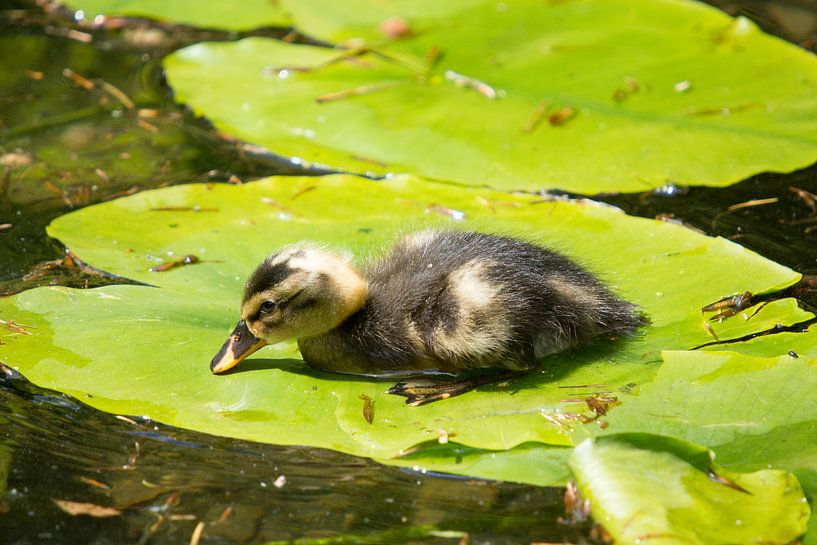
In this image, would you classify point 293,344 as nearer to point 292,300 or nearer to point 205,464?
point 292,300

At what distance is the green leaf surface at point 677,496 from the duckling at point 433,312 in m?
0.57

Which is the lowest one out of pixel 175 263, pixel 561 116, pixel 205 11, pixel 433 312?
pixel 205 11

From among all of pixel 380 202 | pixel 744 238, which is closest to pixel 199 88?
pixel 380 202

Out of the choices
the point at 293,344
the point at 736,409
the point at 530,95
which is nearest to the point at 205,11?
the point at 530,95

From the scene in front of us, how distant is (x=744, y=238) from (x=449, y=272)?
1.30 metres

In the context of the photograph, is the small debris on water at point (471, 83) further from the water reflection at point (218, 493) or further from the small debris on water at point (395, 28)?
the water reflection at point (218, 493)

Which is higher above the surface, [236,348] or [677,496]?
[677,496]

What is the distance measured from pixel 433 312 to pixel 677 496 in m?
0.92


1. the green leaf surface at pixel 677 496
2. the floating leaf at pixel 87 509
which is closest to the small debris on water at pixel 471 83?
the green leaf surface at pixel 677 496

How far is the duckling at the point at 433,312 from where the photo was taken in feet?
9.27

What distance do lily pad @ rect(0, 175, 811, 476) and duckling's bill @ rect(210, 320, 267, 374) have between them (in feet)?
0.13

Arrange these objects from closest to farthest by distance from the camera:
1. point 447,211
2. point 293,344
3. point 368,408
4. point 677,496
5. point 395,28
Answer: point 677,496 → point 368,408 → point 293,344 → point 447,211 → point 395,28

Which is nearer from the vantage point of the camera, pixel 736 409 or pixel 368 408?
pixel 736 409

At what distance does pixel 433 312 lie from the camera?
2.92 m
